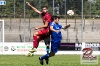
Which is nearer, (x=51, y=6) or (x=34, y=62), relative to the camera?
Result: (x=34, y=62)

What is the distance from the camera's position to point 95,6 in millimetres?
48125

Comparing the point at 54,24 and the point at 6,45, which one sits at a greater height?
the point at 54,24

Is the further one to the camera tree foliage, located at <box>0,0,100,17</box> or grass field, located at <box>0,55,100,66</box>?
tree foliage, located at <box>0,0,100,17</box>

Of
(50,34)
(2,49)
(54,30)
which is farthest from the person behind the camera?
(2,49)

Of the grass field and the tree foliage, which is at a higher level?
the tree foliage

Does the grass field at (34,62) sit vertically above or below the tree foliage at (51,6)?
below

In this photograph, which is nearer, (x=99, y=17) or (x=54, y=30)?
(x=54, y=30)

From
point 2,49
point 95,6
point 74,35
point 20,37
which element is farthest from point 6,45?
point 95,6

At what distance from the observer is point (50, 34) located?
52.4 ft

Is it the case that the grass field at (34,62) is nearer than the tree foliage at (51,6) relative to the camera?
Yes

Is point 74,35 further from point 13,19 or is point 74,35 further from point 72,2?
point 13,19

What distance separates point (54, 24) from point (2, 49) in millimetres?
23110

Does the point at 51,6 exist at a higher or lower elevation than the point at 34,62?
higher

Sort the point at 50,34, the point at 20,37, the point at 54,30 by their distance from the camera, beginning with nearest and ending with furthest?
the point at 54,30 < the point at 50,34 < the point at 20,37
